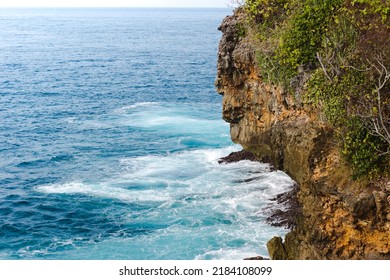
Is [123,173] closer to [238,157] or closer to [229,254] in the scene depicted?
[238,157]

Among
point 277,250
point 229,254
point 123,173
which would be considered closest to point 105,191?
point 123,173

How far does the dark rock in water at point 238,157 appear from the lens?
155ft

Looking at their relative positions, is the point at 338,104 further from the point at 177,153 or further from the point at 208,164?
the point at 177,153

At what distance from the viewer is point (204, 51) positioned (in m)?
120

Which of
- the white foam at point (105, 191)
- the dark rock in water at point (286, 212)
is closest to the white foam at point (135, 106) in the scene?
the white foam at point (105, 191)

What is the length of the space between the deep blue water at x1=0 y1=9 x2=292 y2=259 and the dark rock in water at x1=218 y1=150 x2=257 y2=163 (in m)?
0.93

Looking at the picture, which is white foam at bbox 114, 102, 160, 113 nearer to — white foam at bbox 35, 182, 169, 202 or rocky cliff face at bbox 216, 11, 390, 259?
→ white foam at bbox 35, 182, 169, 202

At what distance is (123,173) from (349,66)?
87.8 ft

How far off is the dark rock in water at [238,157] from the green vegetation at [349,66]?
659 inches

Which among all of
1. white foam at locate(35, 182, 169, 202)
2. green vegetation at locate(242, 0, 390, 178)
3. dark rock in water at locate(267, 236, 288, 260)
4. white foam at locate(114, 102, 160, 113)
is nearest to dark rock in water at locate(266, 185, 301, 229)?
dark rock in water at locate(267, 236, 288, 260)

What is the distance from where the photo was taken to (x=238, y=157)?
157 ft

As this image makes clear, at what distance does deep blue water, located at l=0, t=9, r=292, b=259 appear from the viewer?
34625mm

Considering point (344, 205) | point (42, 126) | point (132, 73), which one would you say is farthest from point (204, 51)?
point (344, 205)

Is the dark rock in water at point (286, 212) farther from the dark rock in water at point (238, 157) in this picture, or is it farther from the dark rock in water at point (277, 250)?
the dark rock in water at point (238, 157)
